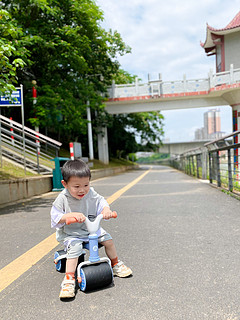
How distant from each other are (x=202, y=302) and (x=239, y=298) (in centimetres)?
26

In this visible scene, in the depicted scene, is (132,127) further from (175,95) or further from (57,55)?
(57,55)

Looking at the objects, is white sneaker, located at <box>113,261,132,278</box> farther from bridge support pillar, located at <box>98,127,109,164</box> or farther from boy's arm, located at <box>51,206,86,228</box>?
bridge support pillar, located at <box>98,127,109,164</box>

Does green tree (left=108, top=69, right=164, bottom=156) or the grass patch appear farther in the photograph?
green tree (left=108, top=69, right=164, bottom=156)

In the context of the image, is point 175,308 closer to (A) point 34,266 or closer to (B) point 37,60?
(A) point 34,266

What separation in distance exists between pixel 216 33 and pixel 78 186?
2368cm

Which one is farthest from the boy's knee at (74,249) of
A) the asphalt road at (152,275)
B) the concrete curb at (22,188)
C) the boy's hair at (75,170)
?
the concrete curb at (22,188)

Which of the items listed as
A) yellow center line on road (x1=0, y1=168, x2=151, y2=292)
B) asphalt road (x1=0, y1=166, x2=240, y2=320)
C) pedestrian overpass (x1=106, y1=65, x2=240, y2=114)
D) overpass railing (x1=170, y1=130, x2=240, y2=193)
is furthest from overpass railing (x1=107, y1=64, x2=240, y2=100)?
yellow center line on road (x1=0, y1=168, x2=151, y2=292)

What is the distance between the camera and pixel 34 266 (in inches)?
102

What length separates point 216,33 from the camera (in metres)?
22.2

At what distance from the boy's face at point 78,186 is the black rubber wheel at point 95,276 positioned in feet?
1.80

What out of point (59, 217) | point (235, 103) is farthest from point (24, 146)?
point (235, 103)

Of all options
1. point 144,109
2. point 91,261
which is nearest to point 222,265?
point 91,261

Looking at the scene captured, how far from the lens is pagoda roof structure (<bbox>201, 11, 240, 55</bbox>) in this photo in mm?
21281

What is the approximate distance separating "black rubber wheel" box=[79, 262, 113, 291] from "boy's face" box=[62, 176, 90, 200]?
55 centimetres
